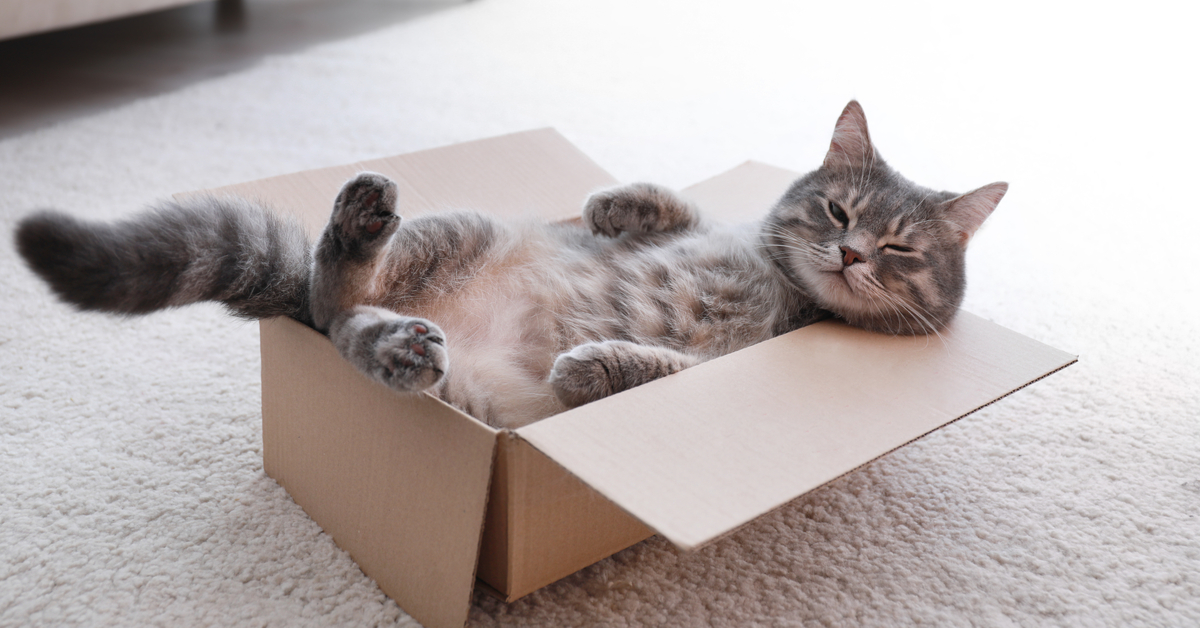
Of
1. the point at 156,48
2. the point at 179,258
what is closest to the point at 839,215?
the point at 179,258

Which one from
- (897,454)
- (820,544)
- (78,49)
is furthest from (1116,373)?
(78,49)

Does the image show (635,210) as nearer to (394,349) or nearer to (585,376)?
(585,376)

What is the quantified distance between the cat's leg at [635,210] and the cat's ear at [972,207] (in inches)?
18.1

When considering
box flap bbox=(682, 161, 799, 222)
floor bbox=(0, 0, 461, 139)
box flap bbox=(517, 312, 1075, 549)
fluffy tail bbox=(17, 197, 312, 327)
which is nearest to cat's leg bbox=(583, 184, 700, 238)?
box flap bbox=(682, 161, 799, 222)

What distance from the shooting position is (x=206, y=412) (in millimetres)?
1483

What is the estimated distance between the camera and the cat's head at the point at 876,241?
51.2 inches

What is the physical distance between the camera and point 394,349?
1010 mm

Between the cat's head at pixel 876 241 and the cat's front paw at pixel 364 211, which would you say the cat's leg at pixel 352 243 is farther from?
the cat's head at pixel 876 241

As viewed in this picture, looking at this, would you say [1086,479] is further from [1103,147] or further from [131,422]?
[1103,147]

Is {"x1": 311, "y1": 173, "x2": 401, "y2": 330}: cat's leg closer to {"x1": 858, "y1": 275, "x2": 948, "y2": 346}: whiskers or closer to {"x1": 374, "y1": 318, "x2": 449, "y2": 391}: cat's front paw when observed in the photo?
{"x1": 374, "y1": 318, "x2": 449, "y2": 391}: cat's front paw

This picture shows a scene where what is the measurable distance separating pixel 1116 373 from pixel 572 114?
6.58ft

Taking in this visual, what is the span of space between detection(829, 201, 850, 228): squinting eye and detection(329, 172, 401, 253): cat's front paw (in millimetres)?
707

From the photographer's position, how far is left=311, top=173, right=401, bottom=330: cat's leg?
1.13m

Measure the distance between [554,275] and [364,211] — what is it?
40 cm
